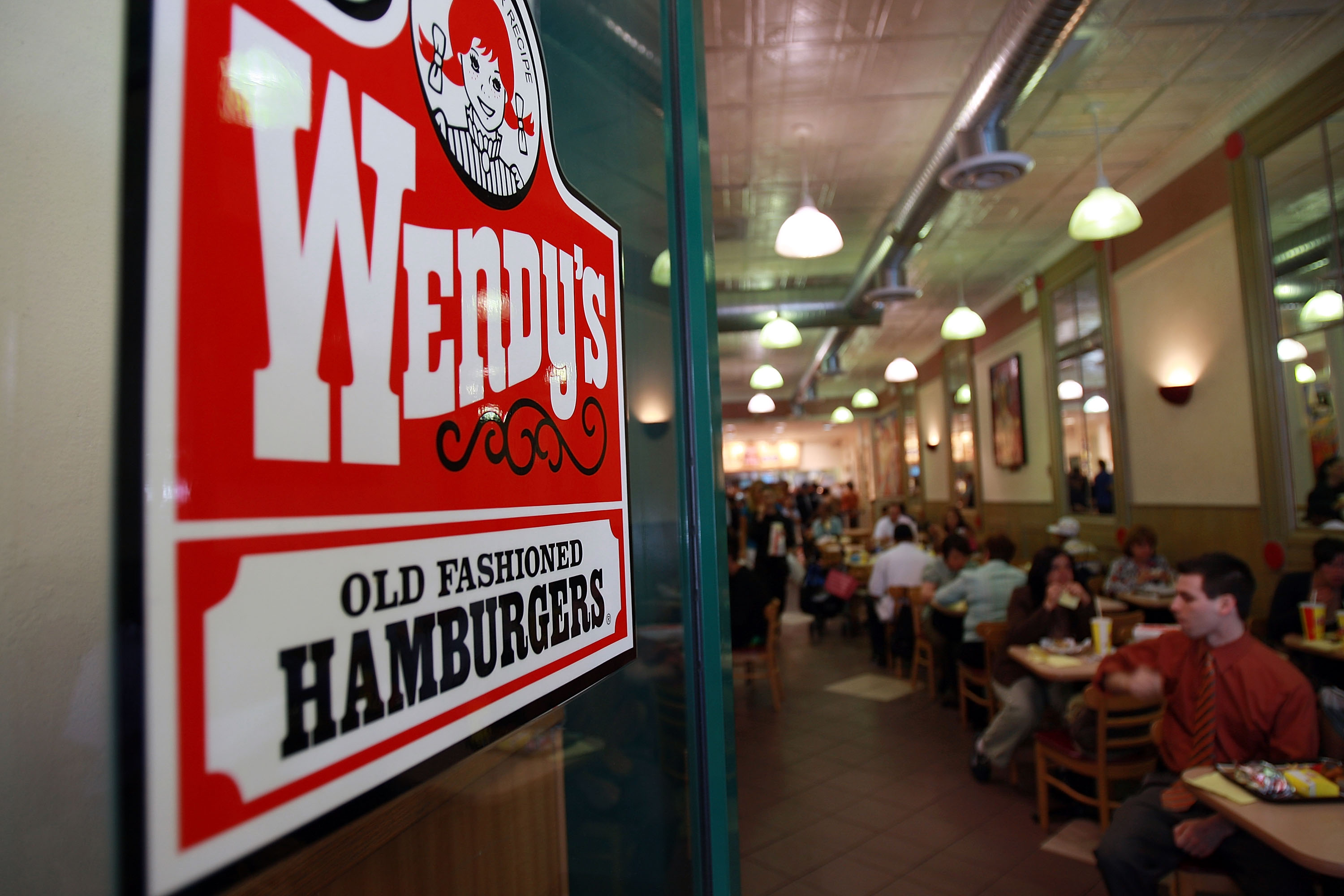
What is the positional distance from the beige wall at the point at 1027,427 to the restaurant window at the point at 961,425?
1.66 feet

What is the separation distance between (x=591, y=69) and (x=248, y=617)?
1013 millimetres

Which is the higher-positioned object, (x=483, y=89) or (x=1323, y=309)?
(x=1323, y=309)

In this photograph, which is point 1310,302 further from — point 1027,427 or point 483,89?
point 483,89

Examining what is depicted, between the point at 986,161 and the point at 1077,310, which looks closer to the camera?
the point at 986,161

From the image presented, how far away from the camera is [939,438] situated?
1373 cm

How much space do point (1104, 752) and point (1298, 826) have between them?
1.57m

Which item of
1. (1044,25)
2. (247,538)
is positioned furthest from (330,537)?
(1044,25)

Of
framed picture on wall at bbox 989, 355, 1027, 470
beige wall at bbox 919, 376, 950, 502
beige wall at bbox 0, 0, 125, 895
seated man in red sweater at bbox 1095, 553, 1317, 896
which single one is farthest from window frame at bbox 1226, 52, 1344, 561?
beige wall at bbox 919, 376, 950, 502

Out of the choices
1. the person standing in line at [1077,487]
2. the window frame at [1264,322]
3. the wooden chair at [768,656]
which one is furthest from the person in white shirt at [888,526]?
the window frame at [1264,322]

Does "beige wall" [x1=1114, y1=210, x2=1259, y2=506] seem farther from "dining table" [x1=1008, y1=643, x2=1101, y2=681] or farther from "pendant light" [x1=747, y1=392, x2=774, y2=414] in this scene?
"pendant light" [x1=747, y1=392, x2=774, y2=414]

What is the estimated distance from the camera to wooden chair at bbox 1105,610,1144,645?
3.99 m

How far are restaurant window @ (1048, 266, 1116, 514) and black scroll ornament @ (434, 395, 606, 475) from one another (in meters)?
7.40

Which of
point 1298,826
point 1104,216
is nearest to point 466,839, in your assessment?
point 1298,826

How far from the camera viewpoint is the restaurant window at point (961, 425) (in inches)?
455
